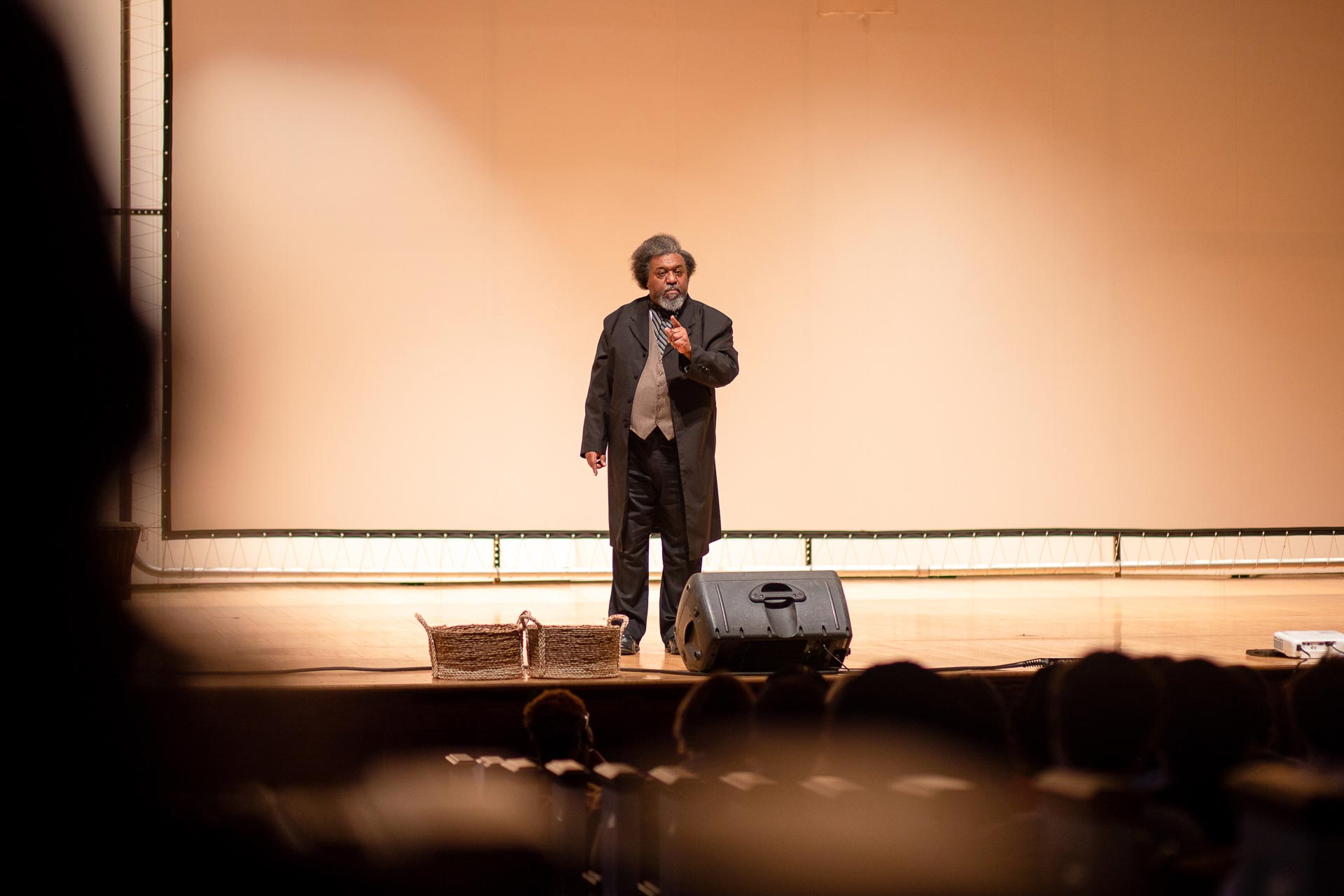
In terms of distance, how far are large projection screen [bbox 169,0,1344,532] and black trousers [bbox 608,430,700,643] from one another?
2867mm

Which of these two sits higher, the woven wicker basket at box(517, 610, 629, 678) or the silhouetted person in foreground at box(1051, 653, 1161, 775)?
the silhouetted person in foreground at box(1051, 653, 1161, 775)

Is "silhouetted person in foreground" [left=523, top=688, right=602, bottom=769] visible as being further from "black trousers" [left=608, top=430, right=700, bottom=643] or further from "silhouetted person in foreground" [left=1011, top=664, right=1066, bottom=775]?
"black trousers" [left=608, top=430, right=700, bottom=643]

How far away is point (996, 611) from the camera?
495 centimetres

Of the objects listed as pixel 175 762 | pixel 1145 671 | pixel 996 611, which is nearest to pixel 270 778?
pixel 175 762

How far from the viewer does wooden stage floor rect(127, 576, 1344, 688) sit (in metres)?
3.15

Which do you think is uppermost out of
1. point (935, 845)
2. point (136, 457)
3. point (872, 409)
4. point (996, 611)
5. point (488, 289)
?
point (488, 289)

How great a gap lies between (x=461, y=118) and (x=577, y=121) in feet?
2.03

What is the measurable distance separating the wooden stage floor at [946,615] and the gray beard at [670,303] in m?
1.05

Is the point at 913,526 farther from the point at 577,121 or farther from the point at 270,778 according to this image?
the point at 270,778

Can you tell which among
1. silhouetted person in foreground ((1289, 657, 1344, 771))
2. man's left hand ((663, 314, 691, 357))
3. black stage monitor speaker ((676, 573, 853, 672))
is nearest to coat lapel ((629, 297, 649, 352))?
man's left hand ((663, 314, 691, 357))

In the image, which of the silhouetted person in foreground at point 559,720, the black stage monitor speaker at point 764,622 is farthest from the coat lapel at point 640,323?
the silhouetted person in foreground at point 559,720

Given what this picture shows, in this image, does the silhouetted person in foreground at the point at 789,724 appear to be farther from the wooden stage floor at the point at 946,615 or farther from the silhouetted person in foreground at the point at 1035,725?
the wooden stage floor at the point at 946,615

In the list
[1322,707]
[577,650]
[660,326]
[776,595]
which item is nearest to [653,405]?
[660,326]

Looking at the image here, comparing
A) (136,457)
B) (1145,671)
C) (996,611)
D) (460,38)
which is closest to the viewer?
(136,457)
